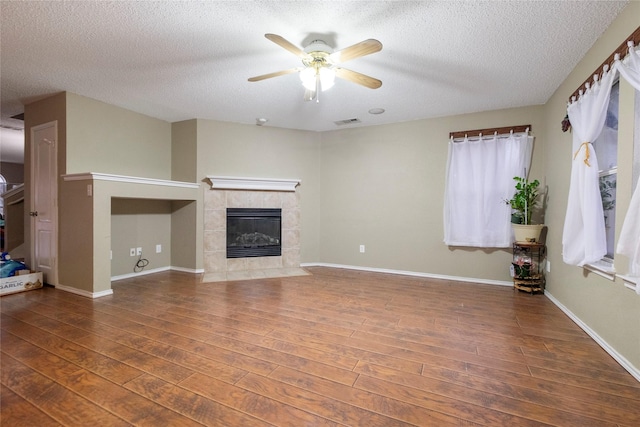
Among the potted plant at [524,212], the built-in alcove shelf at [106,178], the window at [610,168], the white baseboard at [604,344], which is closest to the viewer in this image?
the white baseboard at [604,344]

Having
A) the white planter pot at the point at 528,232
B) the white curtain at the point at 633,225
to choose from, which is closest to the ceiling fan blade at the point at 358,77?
the white curtain at the point at 633,225

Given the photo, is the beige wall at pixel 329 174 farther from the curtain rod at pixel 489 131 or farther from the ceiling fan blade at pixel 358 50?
the ceiling fan blade at pixel 358 50

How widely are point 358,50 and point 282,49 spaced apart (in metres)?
0.77

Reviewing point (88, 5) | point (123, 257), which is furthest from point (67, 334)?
point (88, 5)

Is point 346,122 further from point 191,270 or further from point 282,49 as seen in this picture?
point 191,270

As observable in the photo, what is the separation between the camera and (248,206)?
4590 millimetres

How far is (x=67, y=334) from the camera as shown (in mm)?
2232

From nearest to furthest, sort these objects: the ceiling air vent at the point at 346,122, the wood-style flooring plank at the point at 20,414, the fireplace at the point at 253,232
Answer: the wood-style flooring plank at the point at 20,414 → the ceiling air vent at the point at 346,122 → the fireplace at the point at 253,232

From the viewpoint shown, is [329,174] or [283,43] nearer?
[283,43]

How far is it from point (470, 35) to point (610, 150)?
4.68 ft

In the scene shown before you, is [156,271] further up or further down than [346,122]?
further down

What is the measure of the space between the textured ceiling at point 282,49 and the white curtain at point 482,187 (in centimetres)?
52

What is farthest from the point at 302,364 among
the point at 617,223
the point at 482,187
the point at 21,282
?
the point at 21,282

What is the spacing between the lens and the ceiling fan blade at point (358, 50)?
190 cm
